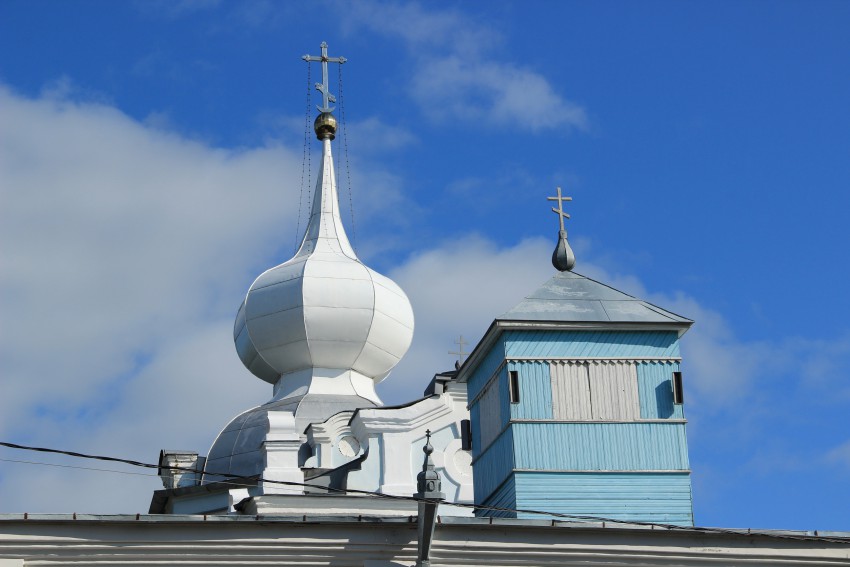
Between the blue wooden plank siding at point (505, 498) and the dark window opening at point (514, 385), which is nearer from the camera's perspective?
the blue wooden plank siding at point (505, 498)

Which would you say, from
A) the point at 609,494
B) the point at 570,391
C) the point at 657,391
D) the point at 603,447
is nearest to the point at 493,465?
the point at 570,391

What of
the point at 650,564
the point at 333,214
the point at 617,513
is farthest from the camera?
the point at 333,214

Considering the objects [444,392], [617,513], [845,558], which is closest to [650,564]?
[845,558]

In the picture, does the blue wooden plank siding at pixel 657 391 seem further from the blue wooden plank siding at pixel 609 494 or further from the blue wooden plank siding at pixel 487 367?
the blue wooden plank siding at pixel 487 367

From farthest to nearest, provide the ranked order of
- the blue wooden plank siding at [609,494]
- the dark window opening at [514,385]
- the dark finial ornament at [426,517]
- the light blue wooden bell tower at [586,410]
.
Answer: the dark window opening at [514,385]
the light blue wooden bell tower at [586,410]
the blue wooden plank siding at [609,494]
the dark finial ornament at [426,517]

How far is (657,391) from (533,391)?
4.20ft

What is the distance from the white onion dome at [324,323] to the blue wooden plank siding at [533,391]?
1616 cm

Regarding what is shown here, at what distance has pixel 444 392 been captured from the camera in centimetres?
3002

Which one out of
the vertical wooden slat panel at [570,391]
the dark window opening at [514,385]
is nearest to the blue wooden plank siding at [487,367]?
the dark window opening at [514,385]

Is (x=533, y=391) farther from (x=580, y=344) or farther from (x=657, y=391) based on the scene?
(x=657, y=391)

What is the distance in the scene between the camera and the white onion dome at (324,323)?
111 feet

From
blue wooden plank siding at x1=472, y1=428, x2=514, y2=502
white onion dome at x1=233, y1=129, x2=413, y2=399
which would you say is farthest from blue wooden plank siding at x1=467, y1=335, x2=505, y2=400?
white onion dome at x1=233, y1=129, x2=413, y2=399

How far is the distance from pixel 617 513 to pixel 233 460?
47.5 feet

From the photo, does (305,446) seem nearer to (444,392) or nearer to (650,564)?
(444,392)
